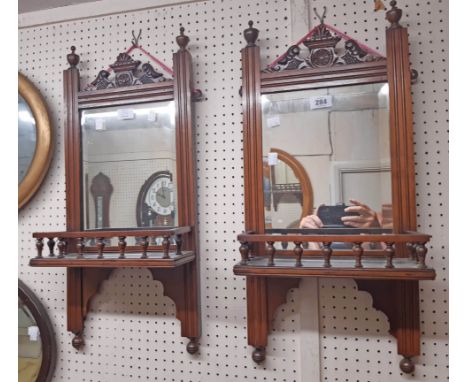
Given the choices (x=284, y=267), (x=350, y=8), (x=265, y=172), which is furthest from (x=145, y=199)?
(x=350, y=8)

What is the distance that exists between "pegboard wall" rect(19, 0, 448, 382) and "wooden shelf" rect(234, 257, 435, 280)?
14 centimetres

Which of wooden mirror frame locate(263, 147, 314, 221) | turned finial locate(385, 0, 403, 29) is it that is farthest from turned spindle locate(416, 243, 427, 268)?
turned finial locate(385, 0, 403, 29)

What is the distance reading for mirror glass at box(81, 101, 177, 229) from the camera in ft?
4.01

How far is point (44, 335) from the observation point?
1.35m

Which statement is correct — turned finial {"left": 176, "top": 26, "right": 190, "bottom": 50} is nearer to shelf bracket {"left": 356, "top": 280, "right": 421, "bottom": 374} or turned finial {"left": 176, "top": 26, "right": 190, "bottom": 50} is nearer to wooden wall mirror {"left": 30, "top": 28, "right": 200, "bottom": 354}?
wooden wall mirror {"left": 30, "top": 28, "right": 200, "bottom": 354}

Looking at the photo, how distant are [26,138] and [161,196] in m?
0.58

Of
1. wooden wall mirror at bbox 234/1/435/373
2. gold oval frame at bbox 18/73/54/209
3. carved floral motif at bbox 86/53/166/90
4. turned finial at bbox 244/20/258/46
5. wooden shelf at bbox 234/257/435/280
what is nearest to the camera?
wooden shelf at bbox 234/257/435/280

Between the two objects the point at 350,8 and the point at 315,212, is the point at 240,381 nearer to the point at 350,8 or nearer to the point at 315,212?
the point at 315,212

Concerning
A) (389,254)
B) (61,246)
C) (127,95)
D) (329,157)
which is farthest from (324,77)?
(61,246)

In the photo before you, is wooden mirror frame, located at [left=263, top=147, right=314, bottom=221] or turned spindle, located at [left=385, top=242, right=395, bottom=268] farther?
wooden mirror frame, located at [left=263, top=147, right=314, bottom=221]

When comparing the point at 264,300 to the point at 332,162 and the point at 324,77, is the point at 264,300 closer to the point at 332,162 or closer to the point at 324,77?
the point at 332,162

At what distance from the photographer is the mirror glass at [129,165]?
1.22m

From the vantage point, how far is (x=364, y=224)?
106 cm

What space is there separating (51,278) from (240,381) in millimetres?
760
